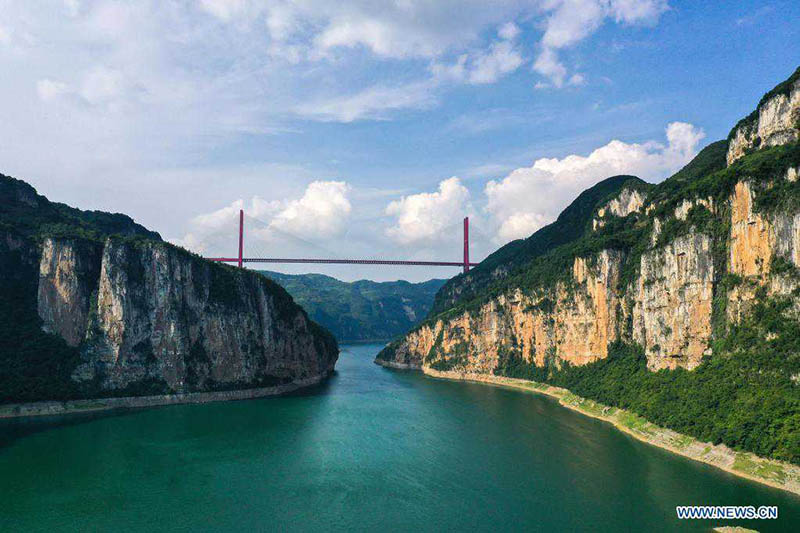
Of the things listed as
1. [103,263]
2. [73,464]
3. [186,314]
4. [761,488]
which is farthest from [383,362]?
[761,488]

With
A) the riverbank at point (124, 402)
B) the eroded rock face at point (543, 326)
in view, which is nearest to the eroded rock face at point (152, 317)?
the riverbank at point (124, 402)

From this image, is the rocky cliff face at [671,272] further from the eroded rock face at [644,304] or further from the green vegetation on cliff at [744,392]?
the green vegetation on cliff at [744,392]

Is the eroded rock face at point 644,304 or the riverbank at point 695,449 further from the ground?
the eroded rock face at point 644,304

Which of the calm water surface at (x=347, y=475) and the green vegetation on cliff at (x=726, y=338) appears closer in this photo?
the calm water surface at (x=347, y=475)

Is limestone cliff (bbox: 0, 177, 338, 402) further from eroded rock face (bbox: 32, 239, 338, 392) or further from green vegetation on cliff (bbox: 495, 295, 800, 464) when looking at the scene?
green vegetation on cliff (bbox: 495, 295, 800, 464)

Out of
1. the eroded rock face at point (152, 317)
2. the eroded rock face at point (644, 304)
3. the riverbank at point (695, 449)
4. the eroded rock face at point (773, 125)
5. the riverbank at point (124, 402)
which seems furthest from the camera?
the eroded rock face at point (152, 317)

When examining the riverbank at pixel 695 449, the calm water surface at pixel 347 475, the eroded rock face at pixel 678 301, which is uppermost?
the eroded rock face at pixel 678 301

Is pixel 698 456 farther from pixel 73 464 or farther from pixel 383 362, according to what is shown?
pixel 383 362

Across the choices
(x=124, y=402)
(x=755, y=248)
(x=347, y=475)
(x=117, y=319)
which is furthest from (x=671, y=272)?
(x=117, y=319)
